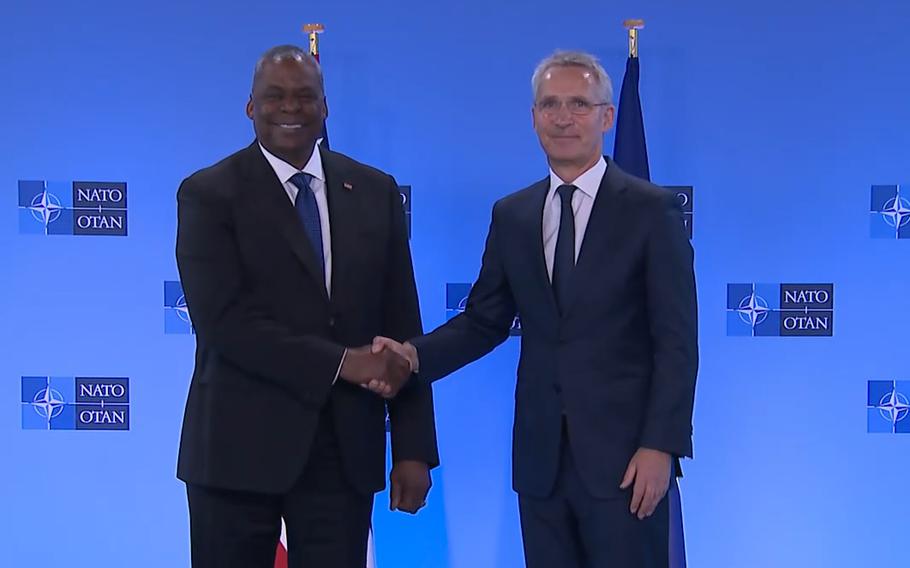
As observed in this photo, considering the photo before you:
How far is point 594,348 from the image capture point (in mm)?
2041

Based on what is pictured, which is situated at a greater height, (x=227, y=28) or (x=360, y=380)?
(x=227, y=28)

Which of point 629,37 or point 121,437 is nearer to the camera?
point 629,37

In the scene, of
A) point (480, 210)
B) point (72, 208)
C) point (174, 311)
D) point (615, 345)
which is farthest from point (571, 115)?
point (72, 208)

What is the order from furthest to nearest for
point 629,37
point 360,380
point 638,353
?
point 629,37, point 638,353, point 360,380

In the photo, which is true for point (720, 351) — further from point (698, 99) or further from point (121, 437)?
point (121, 437)

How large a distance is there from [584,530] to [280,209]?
1024 millimetres

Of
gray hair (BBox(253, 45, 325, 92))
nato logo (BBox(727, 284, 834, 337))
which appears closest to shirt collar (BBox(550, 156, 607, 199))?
gray hair (BBox(253, 45, 325, 92))

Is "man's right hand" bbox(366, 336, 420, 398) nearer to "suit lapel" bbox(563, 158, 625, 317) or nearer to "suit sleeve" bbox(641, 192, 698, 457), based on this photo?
"suit lapel" bbox(563, 158, 625, 317)

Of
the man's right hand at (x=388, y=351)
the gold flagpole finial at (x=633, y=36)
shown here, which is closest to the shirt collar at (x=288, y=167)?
the man's right hand at (x=388, y=351)

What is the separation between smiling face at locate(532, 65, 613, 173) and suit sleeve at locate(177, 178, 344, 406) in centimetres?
72

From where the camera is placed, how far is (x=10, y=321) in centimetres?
341

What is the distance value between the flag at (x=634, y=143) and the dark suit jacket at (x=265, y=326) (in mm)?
1336

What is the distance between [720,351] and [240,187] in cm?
210

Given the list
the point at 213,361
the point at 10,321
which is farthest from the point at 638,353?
the point at 10,321
